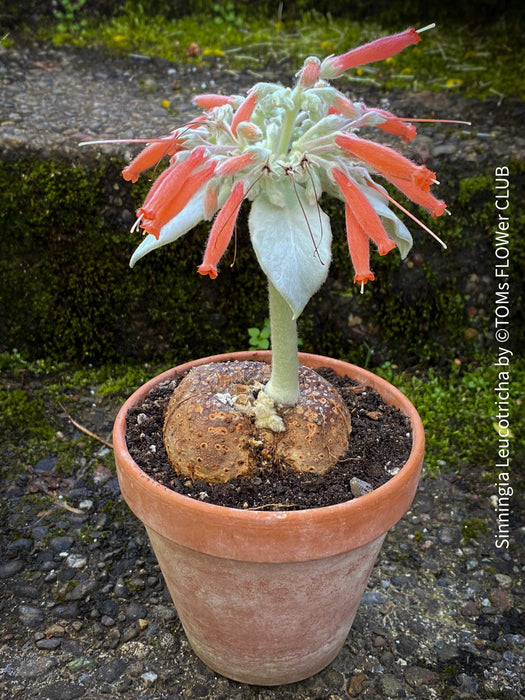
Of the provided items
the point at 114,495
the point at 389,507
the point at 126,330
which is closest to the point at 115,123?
the point at 126,330

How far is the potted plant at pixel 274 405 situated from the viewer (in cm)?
98

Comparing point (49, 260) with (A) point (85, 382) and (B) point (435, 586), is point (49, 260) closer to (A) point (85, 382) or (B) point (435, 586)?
(A) point (85, 382)

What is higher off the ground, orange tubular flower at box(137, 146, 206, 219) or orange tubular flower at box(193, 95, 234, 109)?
orange tubular flower at box(193, 95, 234, 109)

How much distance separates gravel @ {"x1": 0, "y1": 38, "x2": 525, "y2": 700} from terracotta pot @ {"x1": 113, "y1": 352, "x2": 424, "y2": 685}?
12cm

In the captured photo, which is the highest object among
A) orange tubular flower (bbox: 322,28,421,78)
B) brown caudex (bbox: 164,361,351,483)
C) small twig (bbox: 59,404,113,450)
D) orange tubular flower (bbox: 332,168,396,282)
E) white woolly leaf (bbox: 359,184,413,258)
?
orange tubular flower (bbox: 322,28,421,78)

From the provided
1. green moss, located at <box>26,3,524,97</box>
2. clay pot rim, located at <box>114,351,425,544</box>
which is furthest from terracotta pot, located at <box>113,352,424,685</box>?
green moss, located at <box>26,3,524,97</box>

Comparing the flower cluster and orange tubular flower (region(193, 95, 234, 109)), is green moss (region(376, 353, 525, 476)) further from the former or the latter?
orange tubular flower (region(193, 95, 234, 109))

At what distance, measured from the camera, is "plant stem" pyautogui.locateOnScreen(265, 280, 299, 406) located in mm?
1215

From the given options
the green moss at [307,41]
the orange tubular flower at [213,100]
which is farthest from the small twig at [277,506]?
the green moss at [307,41]

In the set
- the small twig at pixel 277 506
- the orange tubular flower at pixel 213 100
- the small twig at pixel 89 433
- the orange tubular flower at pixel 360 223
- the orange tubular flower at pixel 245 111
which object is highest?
the orange tubular flower at pixel 245 111

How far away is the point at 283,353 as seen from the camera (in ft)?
4.09

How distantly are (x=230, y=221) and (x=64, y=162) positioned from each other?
1.39m

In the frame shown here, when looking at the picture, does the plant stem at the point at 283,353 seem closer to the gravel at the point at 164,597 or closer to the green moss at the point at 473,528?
the gravel at the point at 164,597

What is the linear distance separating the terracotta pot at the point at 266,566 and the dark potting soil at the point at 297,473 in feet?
0.12
